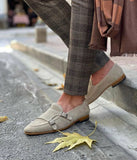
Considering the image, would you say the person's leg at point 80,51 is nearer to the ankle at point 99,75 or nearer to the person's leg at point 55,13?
the ankle at point 99,75

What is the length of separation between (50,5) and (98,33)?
1.41 feet

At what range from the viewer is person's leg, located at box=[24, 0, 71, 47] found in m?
1.64

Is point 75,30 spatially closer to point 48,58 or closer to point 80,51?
point 80,51

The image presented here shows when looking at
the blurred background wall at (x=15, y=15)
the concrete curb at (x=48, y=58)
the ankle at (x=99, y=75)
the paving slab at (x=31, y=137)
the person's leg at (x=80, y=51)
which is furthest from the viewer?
the blurred background wall at (x=15, y=15)

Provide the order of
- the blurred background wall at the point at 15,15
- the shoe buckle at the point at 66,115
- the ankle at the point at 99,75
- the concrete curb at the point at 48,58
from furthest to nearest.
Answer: the blurred background wall at the point at 15,15, the concrete curb at the point at 48,58, the ankle at the point at 99,75, the shoe buckle at the point at 66,115

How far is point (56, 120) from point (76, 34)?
50 centimetres

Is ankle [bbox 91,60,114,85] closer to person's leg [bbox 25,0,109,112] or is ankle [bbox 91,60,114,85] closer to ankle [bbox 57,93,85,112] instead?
person's leg [bbox 25,0,109,112]

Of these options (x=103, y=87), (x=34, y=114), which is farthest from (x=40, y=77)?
(x=103, y=87)

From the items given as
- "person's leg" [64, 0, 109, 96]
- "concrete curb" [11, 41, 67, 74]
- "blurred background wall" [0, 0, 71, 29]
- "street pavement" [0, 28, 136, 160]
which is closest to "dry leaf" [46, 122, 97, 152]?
"street pavement" [0, 28, 136, 160]

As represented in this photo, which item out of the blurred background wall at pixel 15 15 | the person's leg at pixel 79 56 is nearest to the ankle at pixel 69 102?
the person's leg at pixel 79 56

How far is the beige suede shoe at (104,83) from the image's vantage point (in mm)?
1738

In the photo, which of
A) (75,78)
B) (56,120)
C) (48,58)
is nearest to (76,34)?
(75,78)

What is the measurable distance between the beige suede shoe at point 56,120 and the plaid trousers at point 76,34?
0.11 meters

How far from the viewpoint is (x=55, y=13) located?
1694 millimetres
